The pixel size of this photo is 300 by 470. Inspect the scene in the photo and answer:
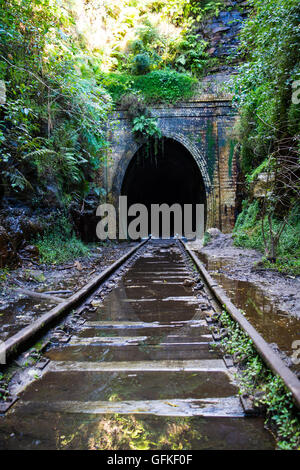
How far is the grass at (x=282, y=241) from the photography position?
5122 millimetres

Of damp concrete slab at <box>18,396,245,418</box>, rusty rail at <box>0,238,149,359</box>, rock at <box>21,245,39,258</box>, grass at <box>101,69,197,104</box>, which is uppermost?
grass at <box>101,69,197,104</box>

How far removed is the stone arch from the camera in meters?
13.1

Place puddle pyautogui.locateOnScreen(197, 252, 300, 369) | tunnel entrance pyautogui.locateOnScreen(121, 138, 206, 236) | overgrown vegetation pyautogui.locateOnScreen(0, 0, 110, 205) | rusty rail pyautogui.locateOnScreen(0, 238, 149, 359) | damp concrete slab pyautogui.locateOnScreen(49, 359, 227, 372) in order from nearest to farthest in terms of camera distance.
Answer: damp concrete slab pyautogui.locateOnScreen(49, 359, 227, 372) → rusty rail pyautogui.locateOnScreen(0, 238, 149, 359) → puddle pyautogui.locateOnScreen(197, 252, 300, 369) → overgrown vegetation pyautogui.locateOnScreen(0, 0, 110, 205) → tunnel entrance pyautogui.locateOnScreen(121, 138, 206, 236)

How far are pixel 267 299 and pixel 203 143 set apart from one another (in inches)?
423

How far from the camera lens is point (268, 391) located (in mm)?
1712

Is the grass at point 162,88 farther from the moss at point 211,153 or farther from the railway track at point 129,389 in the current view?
the railway track at point 129,389

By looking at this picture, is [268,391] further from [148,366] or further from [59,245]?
[59,245]

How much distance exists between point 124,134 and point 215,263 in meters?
8.60

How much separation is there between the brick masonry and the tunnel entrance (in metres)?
0.46

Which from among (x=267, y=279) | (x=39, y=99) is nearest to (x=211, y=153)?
(x=39, y=99)

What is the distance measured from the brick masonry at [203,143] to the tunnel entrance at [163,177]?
462 millimetres

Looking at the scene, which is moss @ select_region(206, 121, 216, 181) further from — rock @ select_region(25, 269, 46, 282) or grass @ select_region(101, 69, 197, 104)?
rock @ select_region(25, 269, 46, 282)

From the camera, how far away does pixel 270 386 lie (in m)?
1.69

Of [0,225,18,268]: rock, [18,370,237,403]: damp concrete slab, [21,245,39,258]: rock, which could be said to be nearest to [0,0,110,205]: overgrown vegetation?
[0,225,18,268]: rock
